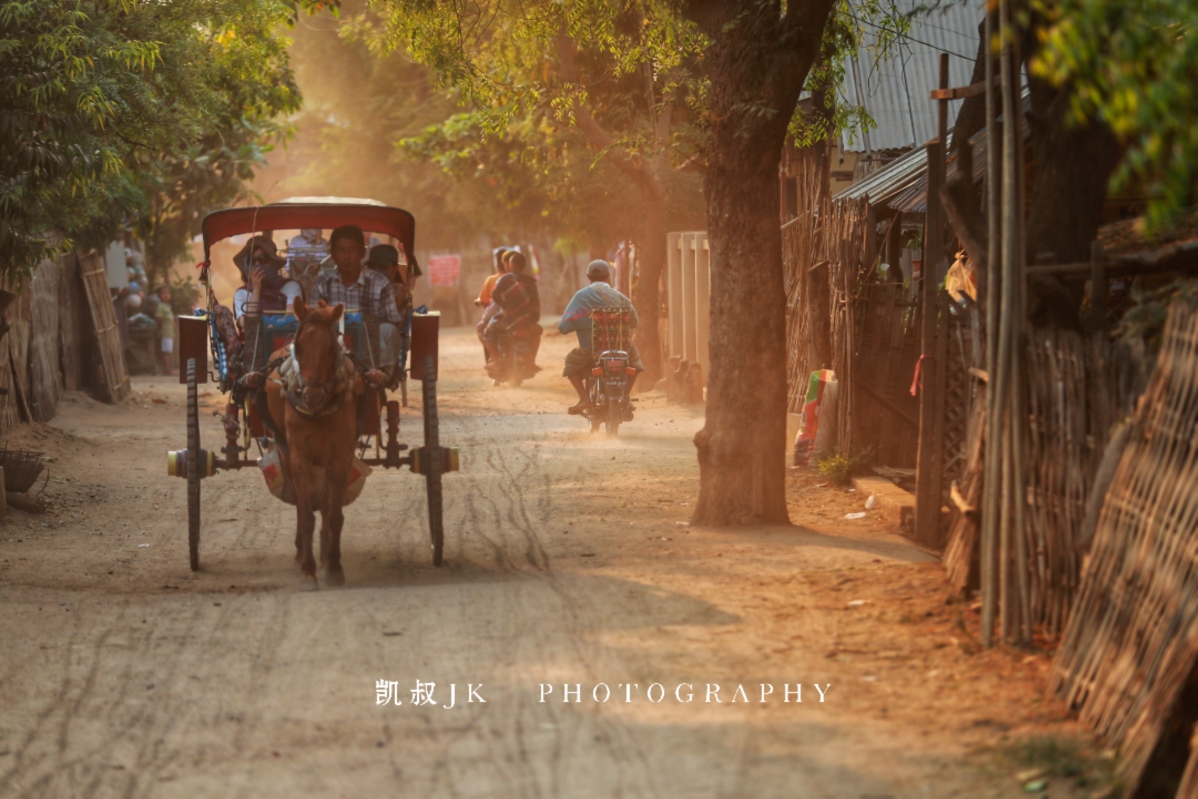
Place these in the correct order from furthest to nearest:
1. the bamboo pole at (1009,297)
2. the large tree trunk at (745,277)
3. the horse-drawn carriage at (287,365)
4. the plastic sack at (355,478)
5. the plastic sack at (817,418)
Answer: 1. the plastic sack at (817,418)
2. the large tree trunk at (745,277)
3. the plastic sack at (355,478)
4. the horse-drawn carriage at (287,365)
5. the bamboo pole at (1009,297)

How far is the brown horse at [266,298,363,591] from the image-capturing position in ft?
24.7

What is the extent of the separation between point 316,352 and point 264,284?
233 centimetres

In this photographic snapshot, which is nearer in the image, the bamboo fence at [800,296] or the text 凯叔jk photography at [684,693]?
the text 凯叔jk photography at [684,693]

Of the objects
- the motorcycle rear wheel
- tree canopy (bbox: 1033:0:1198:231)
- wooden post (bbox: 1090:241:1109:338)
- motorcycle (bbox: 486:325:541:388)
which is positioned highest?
tree canopy (bbox: 1033:0:1198:231)

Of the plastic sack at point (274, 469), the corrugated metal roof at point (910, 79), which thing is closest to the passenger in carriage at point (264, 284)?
the plastic sack at point (274, 469)

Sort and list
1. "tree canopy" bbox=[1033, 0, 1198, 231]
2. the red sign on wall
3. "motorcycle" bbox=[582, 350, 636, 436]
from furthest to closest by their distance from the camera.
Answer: the red sign on wall, "motorcycle" bbox=[582, 350, 636, 436], "tree canopy" bbox=[1033, 0, 1198, 231]

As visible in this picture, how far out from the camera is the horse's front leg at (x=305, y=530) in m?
8.05

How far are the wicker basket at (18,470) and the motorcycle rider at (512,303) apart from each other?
34.0 ft

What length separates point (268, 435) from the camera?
8750 millimetres

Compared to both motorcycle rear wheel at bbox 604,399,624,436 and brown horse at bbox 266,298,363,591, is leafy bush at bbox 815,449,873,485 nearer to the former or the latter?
motorcycle rear wheel at bbox 604,399,624,436

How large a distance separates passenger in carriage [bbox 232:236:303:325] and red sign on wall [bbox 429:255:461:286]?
3427cm

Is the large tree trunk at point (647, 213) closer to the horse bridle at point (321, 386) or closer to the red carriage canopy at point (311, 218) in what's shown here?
the red carriage canopy at point (311, 218)

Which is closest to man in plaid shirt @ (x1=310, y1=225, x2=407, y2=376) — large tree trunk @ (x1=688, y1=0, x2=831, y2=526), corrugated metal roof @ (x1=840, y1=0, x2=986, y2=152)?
large tree trunk @ (x1=688, y1=0, x2=831, y2=526)

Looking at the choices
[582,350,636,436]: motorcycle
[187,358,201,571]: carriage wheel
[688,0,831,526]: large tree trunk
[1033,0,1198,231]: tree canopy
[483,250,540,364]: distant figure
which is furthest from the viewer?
[483,250,540,364]: distant figure
